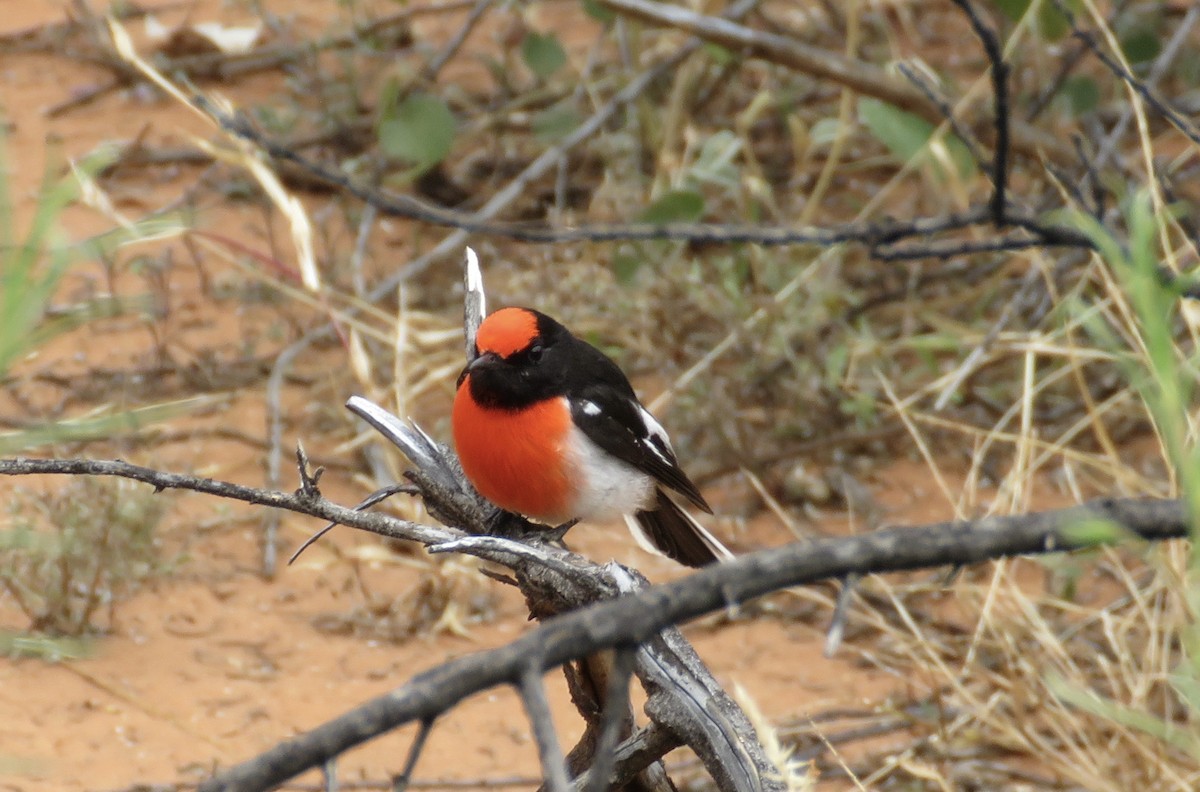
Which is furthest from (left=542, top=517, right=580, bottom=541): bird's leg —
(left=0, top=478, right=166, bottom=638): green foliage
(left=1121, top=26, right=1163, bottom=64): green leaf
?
(left=1121, top=26, right=1163, bottom=64): green leaf

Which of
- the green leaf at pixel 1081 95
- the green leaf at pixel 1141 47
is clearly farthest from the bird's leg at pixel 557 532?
the green leaf at pixel 1141 47

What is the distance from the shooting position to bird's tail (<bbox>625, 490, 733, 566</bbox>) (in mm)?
3844

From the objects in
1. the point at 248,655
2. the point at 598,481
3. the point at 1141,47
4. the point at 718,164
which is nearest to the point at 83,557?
the point at 248,655

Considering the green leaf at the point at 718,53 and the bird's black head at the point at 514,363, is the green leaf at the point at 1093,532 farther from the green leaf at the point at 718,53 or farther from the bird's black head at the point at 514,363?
the green leaf at the point at 718,53

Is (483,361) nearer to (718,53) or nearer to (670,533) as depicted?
(670,533)

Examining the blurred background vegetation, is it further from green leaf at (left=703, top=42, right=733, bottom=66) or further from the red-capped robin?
the red-capped robin

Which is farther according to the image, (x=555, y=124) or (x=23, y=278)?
(x=555, y=124)

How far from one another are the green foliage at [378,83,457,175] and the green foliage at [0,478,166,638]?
1.80 metres

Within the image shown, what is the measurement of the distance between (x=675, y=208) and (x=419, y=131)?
1.18 m

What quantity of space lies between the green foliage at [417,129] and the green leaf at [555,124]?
51 centimetres

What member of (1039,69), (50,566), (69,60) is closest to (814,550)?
(50,566)

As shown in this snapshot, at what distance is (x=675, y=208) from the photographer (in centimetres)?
505

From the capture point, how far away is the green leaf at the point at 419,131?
5527 millimetres

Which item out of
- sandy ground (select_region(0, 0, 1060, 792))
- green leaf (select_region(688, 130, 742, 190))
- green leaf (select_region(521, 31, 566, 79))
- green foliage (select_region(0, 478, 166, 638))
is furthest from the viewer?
green leaf (select_region(521, 31, 566, 79))
